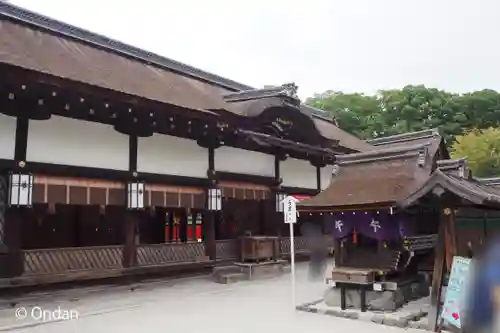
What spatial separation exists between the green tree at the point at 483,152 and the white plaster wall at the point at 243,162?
74.2 ft

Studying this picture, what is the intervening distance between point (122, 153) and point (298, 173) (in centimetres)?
943

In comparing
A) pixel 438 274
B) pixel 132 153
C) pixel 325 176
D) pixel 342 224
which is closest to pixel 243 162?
pixel 132 153

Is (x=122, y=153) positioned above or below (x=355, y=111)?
below

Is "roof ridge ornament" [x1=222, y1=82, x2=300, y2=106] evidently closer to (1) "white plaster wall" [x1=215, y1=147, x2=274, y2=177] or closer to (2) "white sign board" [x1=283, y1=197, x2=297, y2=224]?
(1) "white plaster wall" [x1=215, y1=147, x2=274, y2=177]

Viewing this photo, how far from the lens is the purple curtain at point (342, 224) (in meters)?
9.92

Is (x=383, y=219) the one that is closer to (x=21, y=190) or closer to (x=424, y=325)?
(x=424, y=325)

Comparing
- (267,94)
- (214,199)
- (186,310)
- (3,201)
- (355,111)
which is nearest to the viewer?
(186,310)

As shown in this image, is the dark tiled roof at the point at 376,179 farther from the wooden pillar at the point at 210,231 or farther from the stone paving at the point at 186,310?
the wooden pillar at the point at 210,231

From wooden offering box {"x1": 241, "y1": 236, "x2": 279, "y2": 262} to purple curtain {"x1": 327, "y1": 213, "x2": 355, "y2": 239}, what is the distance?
5175 mm

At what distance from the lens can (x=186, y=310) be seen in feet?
31.7

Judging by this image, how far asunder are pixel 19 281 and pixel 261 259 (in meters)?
8.03

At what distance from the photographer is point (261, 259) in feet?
50.2

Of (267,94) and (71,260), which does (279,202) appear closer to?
(267,94)

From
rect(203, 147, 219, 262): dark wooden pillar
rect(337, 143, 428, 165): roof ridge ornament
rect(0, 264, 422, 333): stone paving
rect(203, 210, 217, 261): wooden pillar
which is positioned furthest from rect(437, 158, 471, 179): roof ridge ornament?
rect(203, 210, 217, 261): wooden pillar
